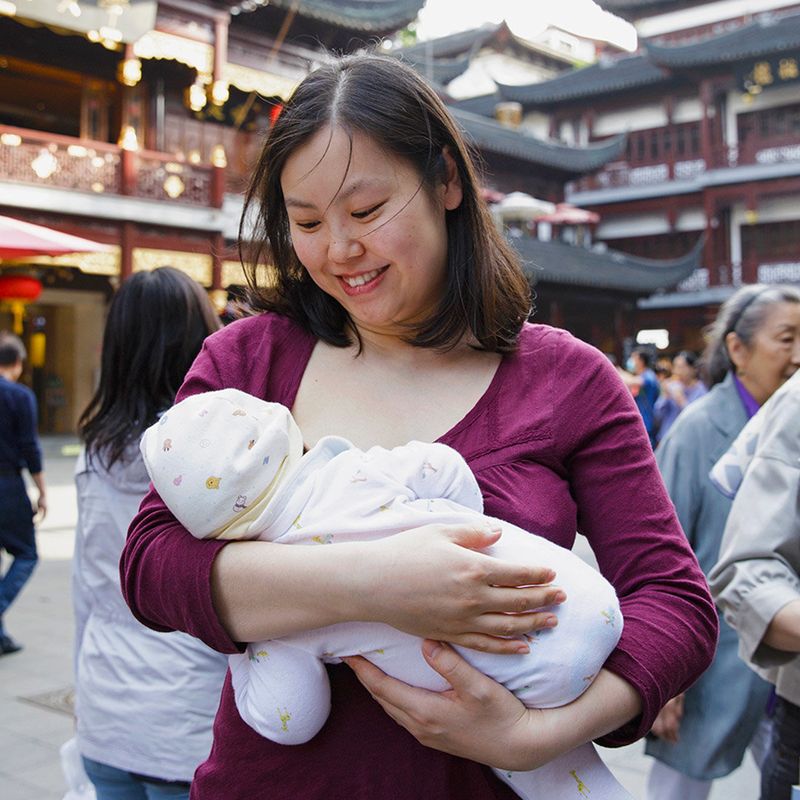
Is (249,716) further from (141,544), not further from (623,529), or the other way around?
(623,529)

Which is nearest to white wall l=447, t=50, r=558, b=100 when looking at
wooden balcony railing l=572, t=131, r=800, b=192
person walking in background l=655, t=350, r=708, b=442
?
wooden balcony railing l=572, t=131, r=800, b=192

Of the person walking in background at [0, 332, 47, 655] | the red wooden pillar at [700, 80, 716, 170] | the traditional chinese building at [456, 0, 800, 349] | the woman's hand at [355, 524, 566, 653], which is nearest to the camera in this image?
the woman's hand at [355, 524, 566, 653]

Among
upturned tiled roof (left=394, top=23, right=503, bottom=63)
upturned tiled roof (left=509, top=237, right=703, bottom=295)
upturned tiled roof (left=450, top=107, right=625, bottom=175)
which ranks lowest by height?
upturned tiled roof (left=509, top=237, right=703, bottom=295)

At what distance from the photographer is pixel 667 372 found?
1466 centimetres

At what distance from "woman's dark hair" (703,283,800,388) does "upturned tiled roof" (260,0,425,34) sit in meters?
15.2

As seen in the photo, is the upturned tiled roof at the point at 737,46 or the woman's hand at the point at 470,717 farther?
the upturned tiled roof at the point at 737,46

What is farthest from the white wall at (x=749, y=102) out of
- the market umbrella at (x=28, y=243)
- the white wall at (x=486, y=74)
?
the market umbrella at (x=28, y=243)

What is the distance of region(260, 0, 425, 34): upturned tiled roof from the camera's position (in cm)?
1736

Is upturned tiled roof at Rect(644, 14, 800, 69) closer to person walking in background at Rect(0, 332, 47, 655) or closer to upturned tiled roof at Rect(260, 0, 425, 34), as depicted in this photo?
upturned tiled roof at Rect(260, 0, 425, 34)

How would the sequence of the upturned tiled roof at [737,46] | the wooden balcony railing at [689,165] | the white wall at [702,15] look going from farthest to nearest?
1. the white wall at [702,15]
2. the wooden balcony railing at [689,165]
3. the upturned tiled roof at [737,46]

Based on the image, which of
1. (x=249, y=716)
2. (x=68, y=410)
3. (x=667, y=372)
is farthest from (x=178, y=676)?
(x=68, y=410)

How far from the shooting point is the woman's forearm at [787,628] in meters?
1.97

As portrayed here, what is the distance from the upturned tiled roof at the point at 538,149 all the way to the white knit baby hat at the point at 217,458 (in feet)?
74.8

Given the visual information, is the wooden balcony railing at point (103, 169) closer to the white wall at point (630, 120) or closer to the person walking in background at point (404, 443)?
the person walking in background at point (404, 443)
